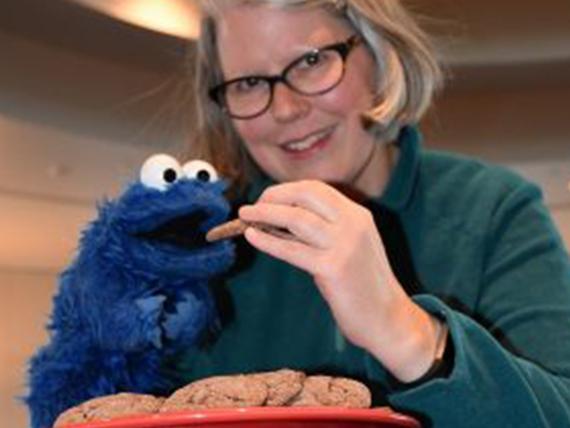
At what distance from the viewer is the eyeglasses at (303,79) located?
2.16ft

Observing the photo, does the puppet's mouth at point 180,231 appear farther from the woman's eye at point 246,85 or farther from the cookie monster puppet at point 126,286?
the woman's eye at point 246,85

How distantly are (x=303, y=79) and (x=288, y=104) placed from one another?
20mm

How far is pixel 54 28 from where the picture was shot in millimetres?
1354

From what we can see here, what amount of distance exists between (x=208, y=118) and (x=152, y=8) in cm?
74

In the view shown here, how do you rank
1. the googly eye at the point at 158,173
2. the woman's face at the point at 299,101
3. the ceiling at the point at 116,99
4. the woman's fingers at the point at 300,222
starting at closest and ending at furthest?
the woman's fingers at the point at 300,222
the googly eye at the point at 158,173
the woman's face at the point at 299,101
the ceiling at the point at 116,99

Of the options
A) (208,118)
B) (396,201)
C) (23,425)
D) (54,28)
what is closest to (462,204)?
(396,201)

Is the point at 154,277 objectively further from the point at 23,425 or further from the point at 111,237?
the point at 23,425

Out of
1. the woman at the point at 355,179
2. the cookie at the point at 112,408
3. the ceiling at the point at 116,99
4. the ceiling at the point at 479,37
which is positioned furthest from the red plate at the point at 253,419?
the ceiling at the point at 479,37

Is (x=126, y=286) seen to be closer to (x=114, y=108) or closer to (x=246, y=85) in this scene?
(x=246, y=85)

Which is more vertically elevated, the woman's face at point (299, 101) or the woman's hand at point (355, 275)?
the woman's face at point (299, 101)

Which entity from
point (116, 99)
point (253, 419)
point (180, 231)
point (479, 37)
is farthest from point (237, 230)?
point (479, 37)

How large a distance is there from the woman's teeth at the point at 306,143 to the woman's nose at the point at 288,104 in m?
0.02

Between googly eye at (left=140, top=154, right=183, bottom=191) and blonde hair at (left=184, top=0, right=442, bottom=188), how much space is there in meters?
0.16

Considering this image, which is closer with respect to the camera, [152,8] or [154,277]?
[154,277]
